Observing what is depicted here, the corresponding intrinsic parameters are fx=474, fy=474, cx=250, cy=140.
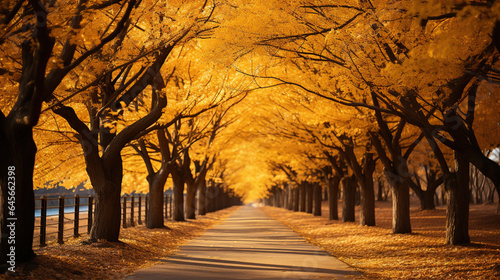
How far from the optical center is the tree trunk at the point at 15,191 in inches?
303

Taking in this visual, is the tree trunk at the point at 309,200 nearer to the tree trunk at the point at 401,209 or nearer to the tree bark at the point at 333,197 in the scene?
the tree bark at the point at 333,197

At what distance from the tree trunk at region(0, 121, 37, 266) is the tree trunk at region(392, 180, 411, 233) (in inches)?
471

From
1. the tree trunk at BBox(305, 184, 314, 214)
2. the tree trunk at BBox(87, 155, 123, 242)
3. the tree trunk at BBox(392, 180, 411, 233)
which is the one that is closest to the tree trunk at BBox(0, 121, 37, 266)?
the tree trunk at BBox(87, 155, 123, 242)

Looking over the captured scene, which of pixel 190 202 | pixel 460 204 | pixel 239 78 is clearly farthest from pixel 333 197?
pixel 460 204

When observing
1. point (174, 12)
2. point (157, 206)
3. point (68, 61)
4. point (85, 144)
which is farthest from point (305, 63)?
point (157, 206)

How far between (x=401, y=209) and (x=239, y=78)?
7163 millimetres

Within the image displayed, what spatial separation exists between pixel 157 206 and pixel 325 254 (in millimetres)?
9250

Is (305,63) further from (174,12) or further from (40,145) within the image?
(40,145)

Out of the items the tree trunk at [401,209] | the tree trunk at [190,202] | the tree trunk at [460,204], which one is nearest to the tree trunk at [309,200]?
the tree trunk at [190,202]

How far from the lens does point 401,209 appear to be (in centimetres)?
1616

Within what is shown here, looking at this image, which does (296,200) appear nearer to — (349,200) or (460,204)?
(349,200)

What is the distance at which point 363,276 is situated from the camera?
8.48 m

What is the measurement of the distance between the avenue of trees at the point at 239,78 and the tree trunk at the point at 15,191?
19 mm

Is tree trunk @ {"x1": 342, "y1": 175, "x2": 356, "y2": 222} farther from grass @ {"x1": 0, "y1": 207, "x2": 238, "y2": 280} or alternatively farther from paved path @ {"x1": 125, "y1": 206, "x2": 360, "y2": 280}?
grass @ {"x1": 0, "y1": 207, "x2": 238, "y2": 280}
